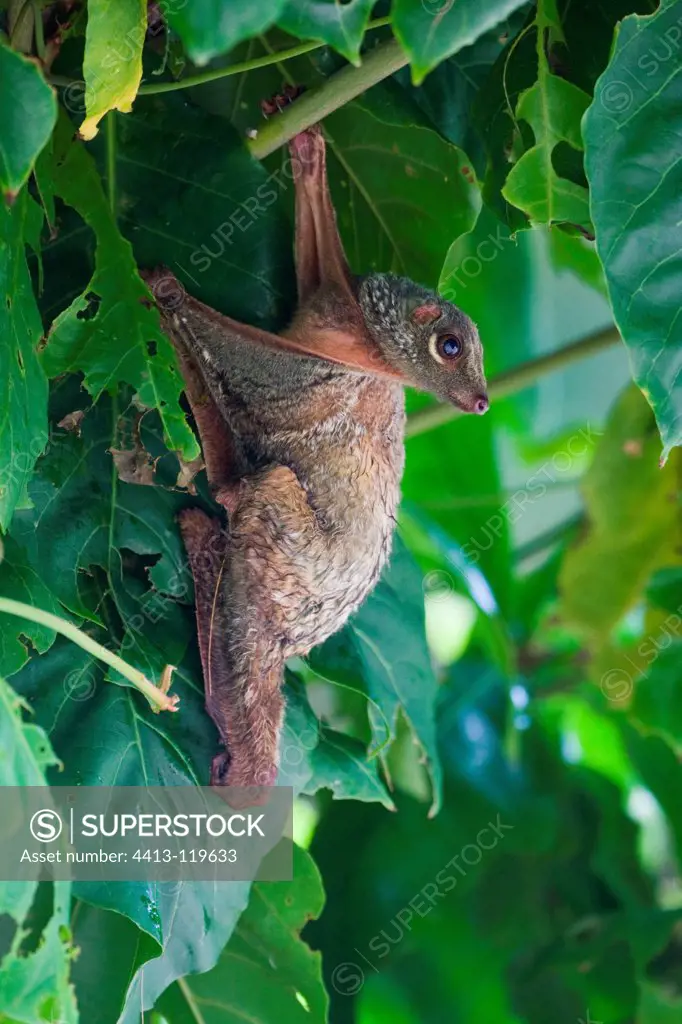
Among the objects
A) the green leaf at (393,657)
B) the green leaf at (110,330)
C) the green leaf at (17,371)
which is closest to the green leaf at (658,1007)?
the green leaf at (393,657)

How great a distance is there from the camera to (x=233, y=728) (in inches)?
71.7

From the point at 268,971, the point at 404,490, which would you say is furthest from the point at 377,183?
the point at 268,971

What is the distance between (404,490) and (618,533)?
2.27ft

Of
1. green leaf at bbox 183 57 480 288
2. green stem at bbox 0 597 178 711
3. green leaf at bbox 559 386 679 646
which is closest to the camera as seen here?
green stem at bbox 0 597 178 711

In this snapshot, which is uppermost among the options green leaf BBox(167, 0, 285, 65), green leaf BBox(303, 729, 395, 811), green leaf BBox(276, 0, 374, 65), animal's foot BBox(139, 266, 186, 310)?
green leaf BBox(167, 0, 285, 65)

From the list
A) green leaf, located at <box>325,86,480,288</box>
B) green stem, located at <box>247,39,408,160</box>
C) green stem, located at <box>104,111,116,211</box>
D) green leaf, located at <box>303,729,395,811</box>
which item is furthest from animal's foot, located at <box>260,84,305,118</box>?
green leaf, located at <box>303,729,395,811</box>

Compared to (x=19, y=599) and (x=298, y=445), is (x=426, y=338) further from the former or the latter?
(x=19, y=599)

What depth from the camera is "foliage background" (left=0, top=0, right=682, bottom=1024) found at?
147cm

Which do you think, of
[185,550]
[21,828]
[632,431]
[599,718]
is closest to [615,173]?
[185,550]

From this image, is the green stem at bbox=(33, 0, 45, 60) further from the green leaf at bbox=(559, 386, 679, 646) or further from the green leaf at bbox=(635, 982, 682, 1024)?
Answer: the green leaf at bbox=(635, 982, 682, 1024)

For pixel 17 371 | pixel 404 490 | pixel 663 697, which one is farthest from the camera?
pixel 404 490

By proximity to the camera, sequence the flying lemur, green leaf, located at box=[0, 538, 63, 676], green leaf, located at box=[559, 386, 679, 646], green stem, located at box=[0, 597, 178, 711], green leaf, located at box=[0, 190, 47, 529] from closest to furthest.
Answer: green stem, located at box=[0, 597, 178, 711] < green leaf, located at box=[0, 190, 47, 529] < green leaf, located at box=[0, 538, 63, 676] < the flying lemur < green leaf, located at box=[559, 386, 679, 646]

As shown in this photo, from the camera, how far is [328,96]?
181 centimetres

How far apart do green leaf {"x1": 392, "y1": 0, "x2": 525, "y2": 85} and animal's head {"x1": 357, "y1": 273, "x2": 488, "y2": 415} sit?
0.79 m
